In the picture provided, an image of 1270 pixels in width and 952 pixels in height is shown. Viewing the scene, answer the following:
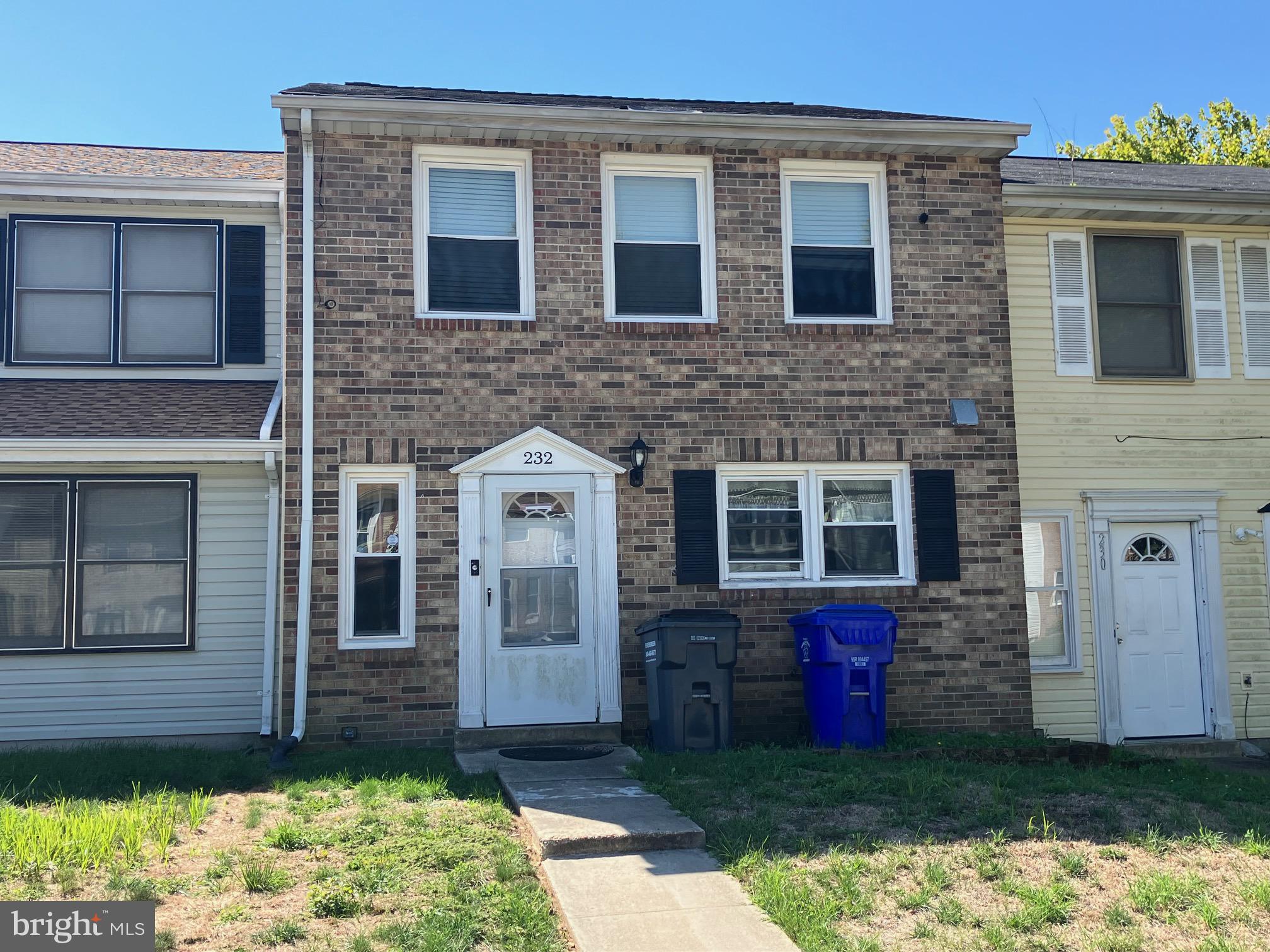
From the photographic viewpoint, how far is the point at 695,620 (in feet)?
31.1

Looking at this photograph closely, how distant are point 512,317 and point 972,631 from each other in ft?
16.2

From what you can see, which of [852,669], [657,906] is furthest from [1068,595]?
[657,906]

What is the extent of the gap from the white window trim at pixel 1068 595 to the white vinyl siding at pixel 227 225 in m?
7.40

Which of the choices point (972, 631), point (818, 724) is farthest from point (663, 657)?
point (972, 631)

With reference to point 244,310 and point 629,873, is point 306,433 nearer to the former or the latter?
point 244,310

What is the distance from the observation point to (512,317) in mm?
10422

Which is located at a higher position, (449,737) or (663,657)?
(663,657)

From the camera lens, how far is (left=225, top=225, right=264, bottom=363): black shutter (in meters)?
11.4

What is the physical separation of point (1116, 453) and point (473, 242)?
654 centimetres

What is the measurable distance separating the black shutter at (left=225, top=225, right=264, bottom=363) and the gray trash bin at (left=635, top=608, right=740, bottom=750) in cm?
490

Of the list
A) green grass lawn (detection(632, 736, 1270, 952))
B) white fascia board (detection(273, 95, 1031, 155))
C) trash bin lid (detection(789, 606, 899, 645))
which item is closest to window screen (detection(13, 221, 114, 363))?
white fascia board (detection(273, 95, 1031, 155))

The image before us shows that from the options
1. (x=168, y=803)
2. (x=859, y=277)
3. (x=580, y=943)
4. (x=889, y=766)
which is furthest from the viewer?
(x=859, y=277)

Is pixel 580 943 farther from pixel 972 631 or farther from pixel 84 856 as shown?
pixel 972 631

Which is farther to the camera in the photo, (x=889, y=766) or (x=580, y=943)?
(x=889, y=766)
